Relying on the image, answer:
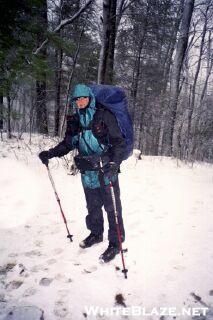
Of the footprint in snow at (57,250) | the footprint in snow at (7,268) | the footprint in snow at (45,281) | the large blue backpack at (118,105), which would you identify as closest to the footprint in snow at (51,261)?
the footprint in snow at (57,250)

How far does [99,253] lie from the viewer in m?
3.87

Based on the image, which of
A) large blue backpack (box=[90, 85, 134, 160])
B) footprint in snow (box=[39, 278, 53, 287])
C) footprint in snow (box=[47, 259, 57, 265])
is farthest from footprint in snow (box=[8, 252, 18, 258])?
large blue backpack (box=[90, 85, 134, 160])

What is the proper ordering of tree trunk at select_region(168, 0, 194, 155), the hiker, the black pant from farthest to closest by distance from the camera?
tree trunk at select_region(168, 0, 194, 155)
the black pant
the hiker

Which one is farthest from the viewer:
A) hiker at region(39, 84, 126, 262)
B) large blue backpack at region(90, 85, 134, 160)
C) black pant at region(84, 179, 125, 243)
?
black pant at region(84, 179, 125, 243)

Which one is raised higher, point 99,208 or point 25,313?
point 99,208

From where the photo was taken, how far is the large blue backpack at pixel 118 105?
354 centimetres

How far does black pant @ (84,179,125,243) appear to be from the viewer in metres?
3.72

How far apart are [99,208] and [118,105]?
157 cm

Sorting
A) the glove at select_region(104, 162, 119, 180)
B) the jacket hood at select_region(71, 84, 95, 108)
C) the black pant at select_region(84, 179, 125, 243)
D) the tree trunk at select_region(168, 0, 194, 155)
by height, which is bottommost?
the black pant at select_region(84, 179, 125, 243)

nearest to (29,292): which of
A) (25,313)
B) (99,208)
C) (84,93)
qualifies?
(25,313)

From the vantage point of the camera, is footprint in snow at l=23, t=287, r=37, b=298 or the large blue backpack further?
the large blue backpack

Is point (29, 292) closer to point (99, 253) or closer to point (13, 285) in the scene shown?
point (13, 285)

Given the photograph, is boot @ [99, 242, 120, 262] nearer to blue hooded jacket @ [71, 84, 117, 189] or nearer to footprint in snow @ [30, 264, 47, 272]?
footprint in snow @ [30, 264, 47, 272]

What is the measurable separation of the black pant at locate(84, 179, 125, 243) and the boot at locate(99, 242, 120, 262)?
0.25 ft
